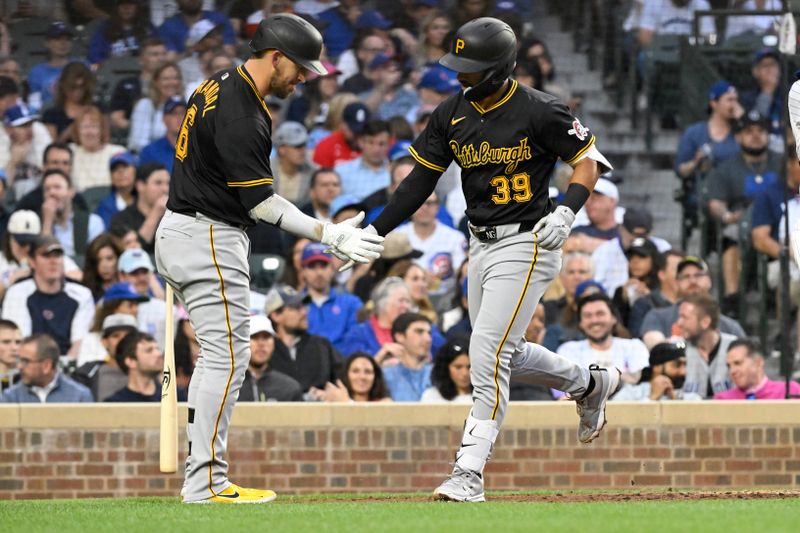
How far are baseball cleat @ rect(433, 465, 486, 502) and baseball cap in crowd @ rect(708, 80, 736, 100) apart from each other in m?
6.63

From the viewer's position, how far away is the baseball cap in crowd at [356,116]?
12.3 m

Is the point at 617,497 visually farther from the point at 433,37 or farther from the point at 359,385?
the point at 433,37

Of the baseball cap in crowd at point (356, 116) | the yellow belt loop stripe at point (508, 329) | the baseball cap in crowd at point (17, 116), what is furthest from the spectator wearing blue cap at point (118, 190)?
the yellow belt loop stripe at point (508, 329)

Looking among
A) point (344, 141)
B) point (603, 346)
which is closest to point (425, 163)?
point (603, 346)

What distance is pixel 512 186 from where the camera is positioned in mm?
6516

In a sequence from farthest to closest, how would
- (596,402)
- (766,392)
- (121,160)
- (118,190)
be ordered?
(121,160) < (118,190) < (766,392) < (596,402)

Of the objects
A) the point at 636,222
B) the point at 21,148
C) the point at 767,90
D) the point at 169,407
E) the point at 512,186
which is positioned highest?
the point at 767,90

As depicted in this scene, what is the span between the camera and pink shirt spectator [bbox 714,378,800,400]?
10.1 m

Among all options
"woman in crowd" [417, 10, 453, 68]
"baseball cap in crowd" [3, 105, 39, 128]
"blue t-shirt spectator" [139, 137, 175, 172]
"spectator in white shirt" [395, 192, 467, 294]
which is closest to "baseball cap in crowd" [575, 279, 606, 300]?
"spectator in white shirt" [395, 192, 467, 294]

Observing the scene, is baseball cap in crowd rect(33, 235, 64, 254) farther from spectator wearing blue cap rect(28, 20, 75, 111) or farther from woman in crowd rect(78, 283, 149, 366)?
spectator wearing blue cap rect(28, 20, 75, 111)

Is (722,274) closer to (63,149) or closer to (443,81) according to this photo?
(443,81)

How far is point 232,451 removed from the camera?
30.0 ft

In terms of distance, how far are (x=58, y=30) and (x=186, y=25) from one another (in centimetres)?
113

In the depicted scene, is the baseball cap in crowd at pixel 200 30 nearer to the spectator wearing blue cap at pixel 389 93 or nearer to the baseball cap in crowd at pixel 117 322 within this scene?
the spectator wearing blue cap at pixel 389 93
